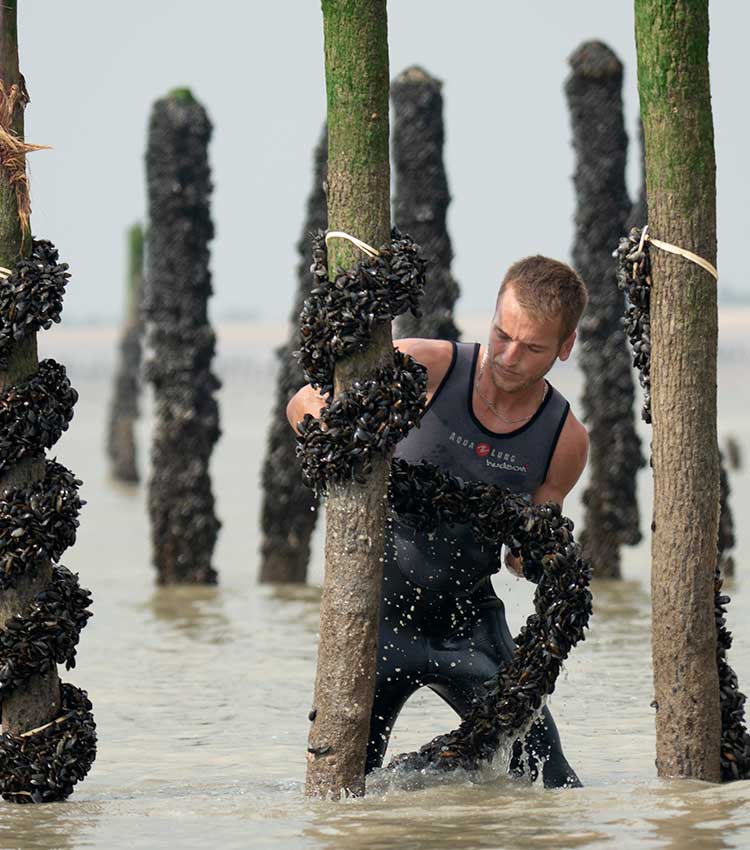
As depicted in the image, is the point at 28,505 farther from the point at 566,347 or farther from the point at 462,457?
the point at 566,347

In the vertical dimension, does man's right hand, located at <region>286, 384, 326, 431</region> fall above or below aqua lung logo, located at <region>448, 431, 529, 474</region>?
above

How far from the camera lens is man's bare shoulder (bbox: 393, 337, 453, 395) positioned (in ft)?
23.5

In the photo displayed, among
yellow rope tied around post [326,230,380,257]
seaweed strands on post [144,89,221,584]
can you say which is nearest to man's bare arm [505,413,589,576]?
yellow rope tied around post [326,230,380,257]

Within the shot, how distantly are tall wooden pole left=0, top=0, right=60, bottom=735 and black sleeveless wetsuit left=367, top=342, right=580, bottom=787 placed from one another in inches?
51.8

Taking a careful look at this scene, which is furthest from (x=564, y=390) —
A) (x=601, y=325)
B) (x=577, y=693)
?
(x=577, y=693)

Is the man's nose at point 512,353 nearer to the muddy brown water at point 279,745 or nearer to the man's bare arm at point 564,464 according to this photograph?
the man's bare arm at point 564,464

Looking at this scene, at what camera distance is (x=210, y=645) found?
13578mm

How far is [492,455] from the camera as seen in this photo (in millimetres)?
7254

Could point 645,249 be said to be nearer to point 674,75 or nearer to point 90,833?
point 674,75

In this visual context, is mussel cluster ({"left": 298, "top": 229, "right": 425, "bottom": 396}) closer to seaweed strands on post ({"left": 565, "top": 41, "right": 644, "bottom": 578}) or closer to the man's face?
the man's face

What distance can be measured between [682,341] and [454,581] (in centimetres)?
131

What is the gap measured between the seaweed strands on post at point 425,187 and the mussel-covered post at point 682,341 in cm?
945

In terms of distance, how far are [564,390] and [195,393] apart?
194ft

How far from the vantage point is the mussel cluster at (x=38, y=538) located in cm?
686
